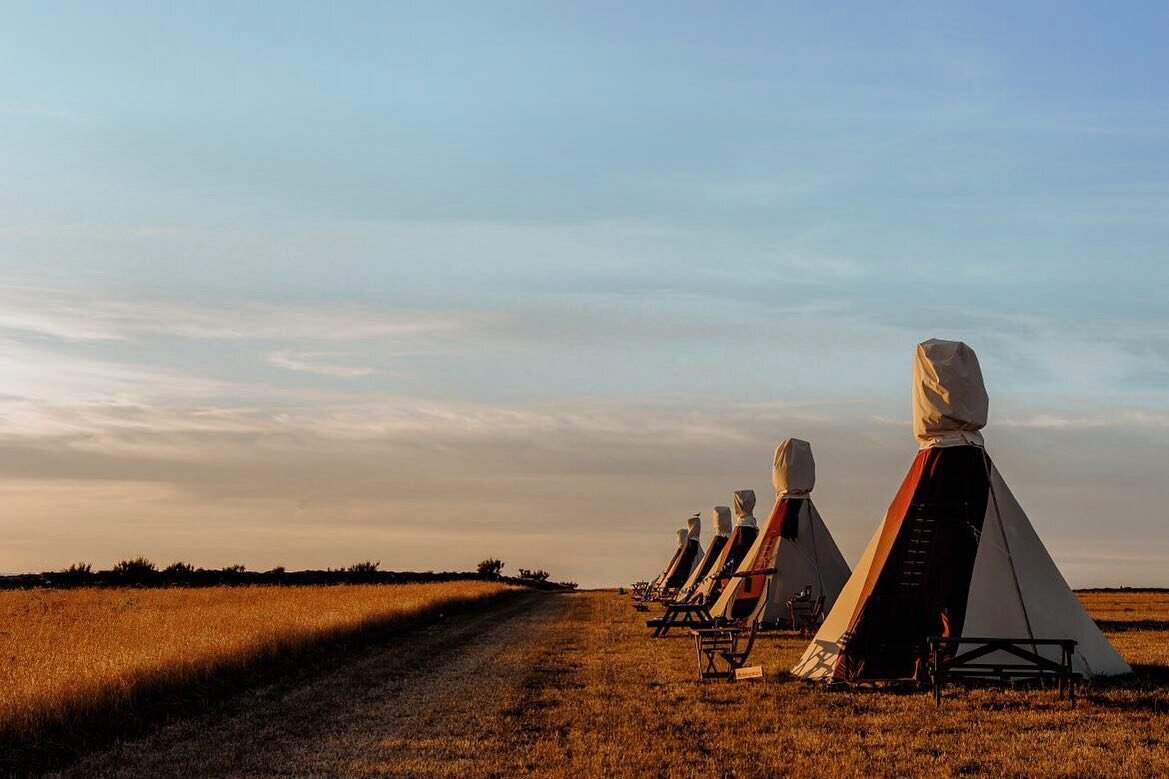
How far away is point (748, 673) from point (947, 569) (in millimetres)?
3643

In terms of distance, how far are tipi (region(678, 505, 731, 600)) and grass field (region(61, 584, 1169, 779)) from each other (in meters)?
28.4

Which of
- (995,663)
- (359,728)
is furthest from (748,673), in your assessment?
(359,728)

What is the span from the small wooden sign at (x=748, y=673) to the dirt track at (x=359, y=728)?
356 cm

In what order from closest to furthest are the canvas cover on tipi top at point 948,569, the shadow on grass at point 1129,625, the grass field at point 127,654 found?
1. the grass field at point 127,654
2. the canvas cover on tipi top at point 948,569
3. the shadow on grass at point 1129,625

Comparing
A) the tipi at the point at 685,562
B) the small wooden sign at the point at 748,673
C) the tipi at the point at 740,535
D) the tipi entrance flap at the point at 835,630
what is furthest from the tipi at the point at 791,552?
the tipi at the point at 685,562

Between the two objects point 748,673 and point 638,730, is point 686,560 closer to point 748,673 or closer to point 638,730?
point 748,673

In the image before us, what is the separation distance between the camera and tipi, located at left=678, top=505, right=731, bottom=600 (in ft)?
167

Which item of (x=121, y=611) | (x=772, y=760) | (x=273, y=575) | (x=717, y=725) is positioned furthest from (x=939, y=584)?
(x=273, y=575)

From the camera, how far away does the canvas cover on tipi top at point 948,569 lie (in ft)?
A: 62.8

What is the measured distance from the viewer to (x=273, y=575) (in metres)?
99.8

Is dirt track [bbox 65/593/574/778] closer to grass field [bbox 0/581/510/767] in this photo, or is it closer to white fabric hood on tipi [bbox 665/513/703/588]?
grass field [bbox 0/581/510/767]

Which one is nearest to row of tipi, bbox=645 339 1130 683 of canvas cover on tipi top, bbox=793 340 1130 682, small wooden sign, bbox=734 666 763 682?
canvas cover on tipi top, bbox=793 340 1130 682

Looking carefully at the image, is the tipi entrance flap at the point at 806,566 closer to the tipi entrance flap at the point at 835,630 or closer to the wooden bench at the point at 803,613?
the wooden bench at the point at 803,613

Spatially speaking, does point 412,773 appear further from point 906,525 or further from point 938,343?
point 938,343
